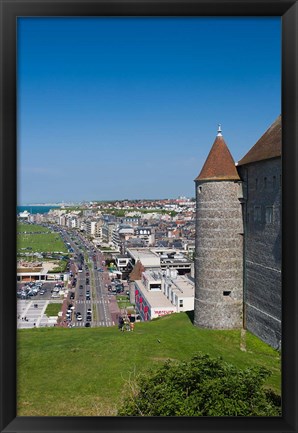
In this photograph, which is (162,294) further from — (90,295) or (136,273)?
(136,273)

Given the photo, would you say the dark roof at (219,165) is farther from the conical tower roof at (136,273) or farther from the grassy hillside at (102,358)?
the conical tower roof at (136,273)

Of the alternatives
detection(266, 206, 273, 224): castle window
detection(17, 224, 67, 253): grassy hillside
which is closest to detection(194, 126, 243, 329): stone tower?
detection(266, 206, 273, 224): castle window

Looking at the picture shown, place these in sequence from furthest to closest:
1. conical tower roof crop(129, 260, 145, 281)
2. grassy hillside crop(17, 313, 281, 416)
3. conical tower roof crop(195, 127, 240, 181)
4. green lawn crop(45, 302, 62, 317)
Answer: conical tower roof crop(129, 260, 145, 281) < green lawn crop(45, 302, 62, 317) < conical tower roof crop(195, 127, 240, 181) < grassy hillside crop(17, 313, 281, 416)

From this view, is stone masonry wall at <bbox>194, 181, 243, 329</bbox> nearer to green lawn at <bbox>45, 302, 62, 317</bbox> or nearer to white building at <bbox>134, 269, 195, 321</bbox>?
white building at <bbox>134, 269, 195, 321</bbox>
